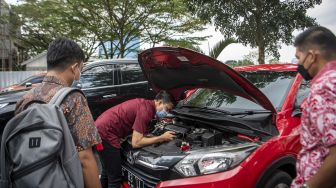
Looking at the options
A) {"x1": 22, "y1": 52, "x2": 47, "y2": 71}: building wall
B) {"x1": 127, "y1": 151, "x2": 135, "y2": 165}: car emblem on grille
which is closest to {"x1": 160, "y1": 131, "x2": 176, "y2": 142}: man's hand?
{"x1": 127, "y1": 151, "x2": 135, "y2": 165}: car emblem on grille

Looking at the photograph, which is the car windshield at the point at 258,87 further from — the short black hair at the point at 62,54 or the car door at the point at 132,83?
the car door at the point at 132,83

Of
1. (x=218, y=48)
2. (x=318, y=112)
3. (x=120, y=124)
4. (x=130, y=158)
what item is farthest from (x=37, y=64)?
(x=318, y=112)

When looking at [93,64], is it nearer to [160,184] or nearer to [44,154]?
[160,184]

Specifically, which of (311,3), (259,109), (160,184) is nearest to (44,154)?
(160,184)

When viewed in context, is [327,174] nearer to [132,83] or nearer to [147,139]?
[147,139]

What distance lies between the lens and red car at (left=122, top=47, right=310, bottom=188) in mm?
3137

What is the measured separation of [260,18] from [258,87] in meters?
6.64

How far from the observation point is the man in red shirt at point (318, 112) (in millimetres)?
1831

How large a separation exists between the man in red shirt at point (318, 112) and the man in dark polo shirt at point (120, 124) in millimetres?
2210

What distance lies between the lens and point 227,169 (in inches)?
121

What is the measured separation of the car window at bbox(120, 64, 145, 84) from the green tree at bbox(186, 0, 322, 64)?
10.4 ft

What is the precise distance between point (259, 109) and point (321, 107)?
6.30 ft

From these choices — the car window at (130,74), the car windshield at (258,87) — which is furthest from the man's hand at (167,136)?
the car window at (130,74)

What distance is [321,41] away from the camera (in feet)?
6.69
